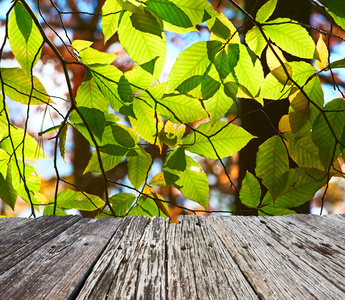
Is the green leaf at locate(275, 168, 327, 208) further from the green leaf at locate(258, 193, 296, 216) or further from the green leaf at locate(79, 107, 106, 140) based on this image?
the green leaf at locate(79, 107, 106, 140)

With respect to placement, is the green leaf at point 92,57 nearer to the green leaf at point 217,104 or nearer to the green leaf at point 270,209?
the green leaf at point 217,104

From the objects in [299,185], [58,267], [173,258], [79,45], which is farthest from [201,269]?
[79,45]

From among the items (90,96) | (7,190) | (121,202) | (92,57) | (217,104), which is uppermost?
(92,57)

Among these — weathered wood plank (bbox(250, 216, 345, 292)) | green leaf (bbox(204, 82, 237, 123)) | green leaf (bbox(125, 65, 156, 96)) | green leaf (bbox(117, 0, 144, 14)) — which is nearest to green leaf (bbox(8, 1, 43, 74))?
green leaf (bbox(125, 65, 156, 96))

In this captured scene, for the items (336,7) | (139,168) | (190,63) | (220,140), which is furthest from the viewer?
(139,168)

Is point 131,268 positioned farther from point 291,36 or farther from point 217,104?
point 291,36

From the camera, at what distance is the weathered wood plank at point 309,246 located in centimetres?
46

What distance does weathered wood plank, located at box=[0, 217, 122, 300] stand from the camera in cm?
41

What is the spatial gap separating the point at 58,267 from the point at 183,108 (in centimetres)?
49

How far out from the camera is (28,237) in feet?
2.01

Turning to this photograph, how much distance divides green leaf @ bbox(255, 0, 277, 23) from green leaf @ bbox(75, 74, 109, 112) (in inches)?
17.4

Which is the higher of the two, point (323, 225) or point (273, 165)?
point (273, 165)

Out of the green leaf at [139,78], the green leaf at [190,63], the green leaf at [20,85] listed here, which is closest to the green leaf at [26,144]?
the green leaf at [20,85]

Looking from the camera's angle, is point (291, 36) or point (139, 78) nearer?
point (291, 36)
